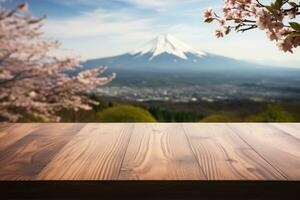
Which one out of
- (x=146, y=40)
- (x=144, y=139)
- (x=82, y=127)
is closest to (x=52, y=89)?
(x=146, y=40)

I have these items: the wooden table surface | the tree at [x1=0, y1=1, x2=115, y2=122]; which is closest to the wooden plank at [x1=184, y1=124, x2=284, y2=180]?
the wooden table surface

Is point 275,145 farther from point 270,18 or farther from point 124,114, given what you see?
point 124,114

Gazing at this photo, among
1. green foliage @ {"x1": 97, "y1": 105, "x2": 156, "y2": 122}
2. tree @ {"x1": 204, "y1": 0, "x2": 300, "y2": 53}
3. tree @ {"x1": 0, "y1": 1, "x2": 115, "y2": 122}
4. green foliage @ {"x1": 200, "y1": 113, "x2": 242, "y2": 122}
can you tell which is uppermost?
tree @ {"x1": 204, "y1": 0, "x2": 300, "y2": 53}

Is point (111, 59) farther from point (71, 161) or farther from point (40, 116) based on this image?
point (71, 161)

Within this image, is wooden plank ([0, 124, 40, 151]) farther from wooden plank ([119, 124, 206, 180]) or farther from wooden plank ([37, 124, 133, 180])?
wooden plank ([119, 124, 206, 180])
